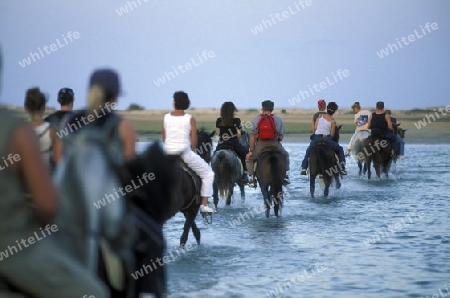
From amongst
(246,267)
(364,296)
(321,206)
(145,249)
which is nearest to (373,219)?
(321,206)

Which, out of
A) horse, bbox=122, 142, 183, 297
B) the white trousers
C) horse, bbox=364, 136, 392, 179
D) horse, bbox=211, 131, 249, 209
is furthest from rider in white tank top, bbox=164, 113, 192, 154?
horse, bbox=364, 136, 392, 179

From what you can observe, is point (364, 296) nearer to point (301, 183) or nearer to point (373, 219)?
point (373, 219)

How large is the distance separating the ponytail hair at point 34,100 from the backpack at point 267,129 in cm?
691

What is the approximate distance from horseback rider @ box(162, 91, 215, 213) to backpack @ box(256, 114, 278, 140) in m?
4.25

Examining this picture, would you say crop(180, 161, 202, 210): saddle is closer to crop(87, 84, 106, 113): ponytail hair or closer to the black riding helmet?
crop(87, 84, 106, 113): ponytail hair

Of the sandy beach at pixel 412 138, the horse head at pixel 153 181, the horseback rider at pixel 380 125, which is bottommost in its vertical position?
the sandy beach at pixel 412 138

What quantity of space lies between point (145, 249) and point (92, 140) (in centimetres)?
96

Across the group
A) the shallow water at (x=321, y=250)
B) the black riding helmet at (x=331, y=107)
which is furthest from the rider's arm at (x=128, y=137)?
the black riding helmet at (x=331, y=107)

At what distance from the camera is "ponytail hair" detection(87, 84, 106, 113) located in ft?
16.3

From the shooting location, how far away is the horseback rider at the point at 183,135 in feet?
34.8

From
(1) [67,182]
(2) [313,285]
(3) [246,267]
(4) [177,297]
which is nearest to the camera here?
(1) [67,182]

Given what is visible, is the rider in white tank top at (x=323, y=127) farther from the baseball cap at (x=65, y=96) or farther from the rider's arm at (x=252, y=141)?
the baseball cap at (x=65, y=96)

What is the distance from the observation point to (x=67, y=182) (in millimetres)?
4160

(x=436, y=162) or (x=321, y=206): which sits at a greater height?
(x=321, y=206)
